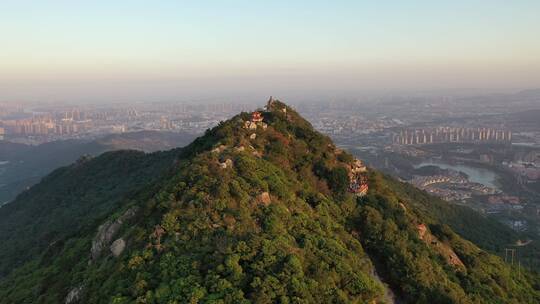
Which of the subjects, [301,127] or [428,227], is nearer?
[428,227]

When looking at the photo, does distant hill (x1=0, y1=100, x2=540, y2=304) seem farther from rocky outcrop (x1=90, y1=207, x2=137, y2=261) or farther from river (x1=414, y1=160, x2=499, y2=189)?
river (x1=414, y1=160, x2=499, y2=189)

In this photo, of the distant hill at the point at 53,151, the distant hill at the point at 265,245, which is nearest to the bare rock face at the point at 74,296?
the distant hill at the point at 265,245

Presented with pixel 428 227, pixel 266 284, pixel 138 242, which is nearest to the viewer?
pixel 266 284

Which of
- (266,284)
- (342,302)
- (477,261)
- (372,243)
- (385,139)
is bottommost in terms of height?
(385,139)

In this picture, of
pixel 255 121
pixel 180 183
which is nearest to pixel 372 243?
pixel 180 183

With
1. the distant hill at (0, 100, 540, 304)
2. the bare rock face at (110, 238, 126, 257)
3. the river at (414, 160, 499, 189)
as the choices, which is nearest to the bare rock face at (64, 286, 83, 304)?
the distant hill at (0, 100, 540, 304)

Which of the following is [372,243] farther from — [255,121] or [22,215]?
[22,215]
